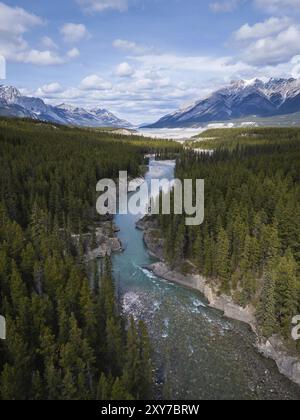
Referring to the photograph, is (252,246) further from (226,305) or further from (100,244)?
(100,244)

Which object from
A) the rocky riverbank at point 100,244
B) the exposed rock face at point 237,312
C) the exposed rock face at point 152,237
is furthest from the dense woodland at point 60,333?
the exposed rock face at point 152,237

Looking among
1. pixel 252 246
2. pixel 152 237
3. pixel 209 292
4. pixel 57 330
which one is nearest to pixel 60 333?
pixel 57 330

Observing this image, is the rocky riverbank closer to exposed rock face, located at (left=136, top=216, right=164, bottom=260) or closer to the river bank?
exposed rock face, located at (left=136, top=216, right=164, bottom=260)

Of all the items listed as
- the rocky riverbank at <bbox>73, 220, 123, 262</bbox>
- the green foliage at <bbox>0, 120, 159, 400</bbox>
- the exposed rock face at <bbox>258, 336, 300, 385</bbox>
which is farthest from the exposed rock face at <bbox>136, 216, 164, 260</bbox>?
the exposed rock face at <bbox>258, 336, 300, 385</bbox>

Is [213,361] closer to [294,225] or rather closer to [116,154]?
[294,225]

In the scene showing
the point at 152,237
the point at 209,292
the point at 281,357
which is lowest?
the point at 281,357

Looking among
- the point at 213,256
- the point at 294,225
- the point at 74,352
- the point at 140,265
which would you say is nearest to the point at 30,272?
the point at 74,352
